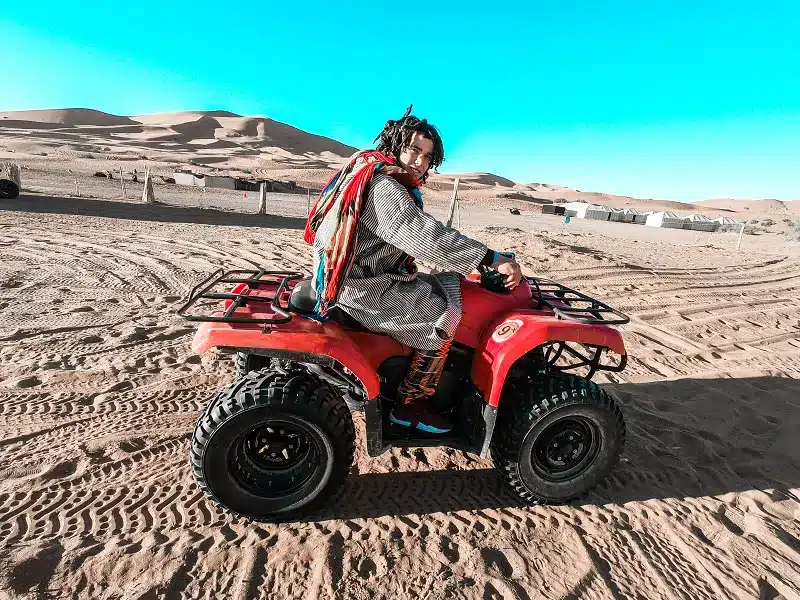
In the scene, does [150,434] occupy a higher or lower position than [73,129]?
lower

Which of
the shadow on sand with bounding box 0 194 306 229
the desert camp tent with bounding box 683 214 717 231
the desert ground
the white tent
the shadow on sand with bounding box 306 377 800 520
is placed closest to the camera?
the desert ground

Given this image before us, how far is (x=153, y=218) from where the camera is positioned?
12.2 metres

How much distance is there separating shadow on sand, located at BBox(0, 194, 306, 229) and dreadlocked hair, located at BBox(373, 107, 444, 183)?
423 inches

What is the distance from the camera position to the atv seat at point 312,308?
2.35 metres

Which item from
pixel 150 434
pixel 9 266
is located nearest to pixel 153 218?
pixel 9 266

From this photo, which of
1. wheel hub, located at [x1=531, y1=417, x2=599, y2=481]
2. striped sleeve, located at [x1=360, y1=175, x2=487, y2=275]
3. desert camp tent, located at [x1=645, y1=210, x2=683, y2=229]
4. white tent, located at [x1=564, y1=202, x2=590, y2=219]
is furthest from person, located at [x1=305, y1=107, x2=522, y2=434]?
white tent, located at [x1=564, y1=202, x2=590, y2=219]

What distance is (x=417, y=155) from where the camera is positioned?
7.40 feet

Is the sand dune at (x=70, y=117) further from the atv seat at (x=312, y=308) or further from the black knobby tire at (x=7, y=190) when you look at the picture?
the atv seat at (x=312, y=308)

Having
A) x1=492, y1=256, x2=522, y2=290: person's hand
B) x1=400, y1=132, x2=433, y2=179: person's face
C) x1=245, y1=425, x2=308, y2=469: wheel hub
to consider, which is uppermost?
x1=400, y1=132, x2=433, y2=179: person's face

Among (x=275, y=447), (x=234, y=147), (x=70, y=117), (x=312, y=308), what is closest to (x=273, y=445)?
(x=275, y=447)

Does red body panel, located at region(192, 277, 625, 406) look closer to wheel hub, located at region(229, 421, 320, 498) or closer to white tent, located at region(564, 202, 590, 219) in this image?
wheel hub, located at region(229, 421, 320, 498)

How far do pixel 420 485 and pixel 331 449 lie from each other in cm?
70

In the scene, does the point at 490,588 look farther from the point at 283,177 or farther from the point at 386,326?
the point at 283,177

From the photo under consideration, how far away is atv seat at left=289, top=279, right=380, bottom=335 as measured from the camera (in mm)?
2348
